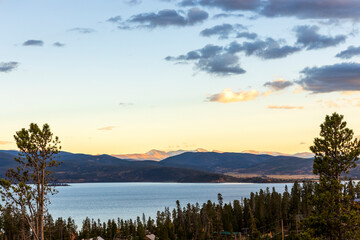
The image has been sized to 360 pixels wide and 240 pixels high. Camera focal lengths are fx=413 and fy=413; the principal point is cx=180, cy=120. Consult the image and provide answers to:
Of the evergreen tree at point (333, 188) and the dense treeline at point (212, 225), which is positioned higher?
the evergreen tree at point (333, 188)

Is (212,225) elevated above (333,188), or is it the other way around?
(333,188)

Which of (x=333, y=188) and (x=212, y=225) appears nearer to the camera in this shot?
(x=333, y=188)

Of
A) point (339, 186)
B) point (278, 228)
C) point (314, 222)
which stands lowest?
point (278, 228)

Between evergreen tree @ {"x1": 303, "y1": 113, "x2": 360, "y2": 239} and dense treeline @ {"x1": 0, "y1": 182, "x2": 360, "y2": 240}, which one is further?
dense treeline @ {"x1": 0, "y1": 182, "x2": 360, "y2": 240}

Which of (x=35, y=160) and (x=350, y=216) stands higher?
(x=35, y=160)

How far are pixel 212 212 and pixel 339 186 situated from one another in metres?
75.6

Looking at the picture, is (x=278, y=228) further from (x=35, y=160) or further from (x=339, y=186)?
(x=35, y=160)

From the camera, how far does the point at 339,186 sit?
37719mm

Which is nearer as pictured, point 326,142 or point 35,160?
point 35,160

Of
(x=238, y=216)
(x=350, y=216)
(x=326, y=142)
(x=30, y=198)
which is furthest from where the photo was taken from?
(x=238, y=216)

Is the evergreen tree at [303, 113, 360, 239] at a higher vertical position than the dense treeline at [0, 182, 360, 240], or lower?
higher

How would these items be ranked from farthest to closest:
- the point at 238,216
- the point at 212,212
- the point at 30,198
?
the point at 238,216
the point at 212,212
the point at 30,198

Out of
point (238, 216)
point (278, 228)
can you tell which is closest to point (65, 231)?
point (238, 216)

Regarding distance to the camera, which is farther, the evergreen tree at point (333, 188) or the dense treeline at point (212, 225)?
the dense treeline at point (212, 225)
